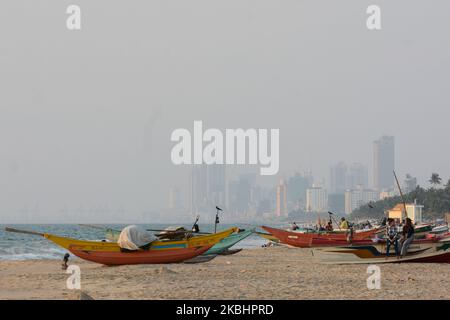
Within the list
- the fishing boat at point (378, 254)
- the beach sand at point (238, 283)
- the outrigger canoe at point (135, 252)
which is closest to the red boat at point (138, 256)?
the outrigger canoe at point (135, 252)

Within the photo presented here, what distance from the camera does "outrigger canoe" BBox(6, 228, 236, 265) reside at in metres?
26.5

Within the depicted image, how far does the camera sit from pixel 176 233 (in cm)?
2853

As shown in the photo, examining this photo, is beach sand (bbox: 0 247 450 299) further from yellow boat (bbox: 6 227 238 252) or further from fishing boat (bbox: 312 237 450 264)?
yellow boat (bbox: 6 227 238 252)

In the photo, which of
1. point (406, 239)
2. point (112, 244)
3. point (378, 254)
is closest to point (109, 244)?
point (112, 244)

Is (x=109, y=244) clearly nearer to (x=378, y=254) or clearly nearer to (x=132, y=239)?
(x=132, y=239)

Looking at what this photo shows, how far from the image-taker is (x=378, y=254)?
2603 cm

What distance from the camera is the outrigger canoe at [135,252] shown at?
26.5 metres

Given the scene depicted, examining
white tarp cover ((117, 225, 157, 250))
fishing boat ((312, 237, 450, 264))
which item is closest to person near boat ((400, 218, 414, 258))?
fishing boat ((312, 237, 450, 264))

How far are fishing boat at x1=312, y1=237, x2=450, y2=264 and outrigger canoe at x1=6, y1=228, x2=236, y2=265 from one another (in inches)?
178

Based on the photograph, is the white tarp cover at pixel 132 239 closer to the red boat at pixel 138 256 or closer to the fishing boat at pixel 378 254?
the red boat at pixel 138 256
